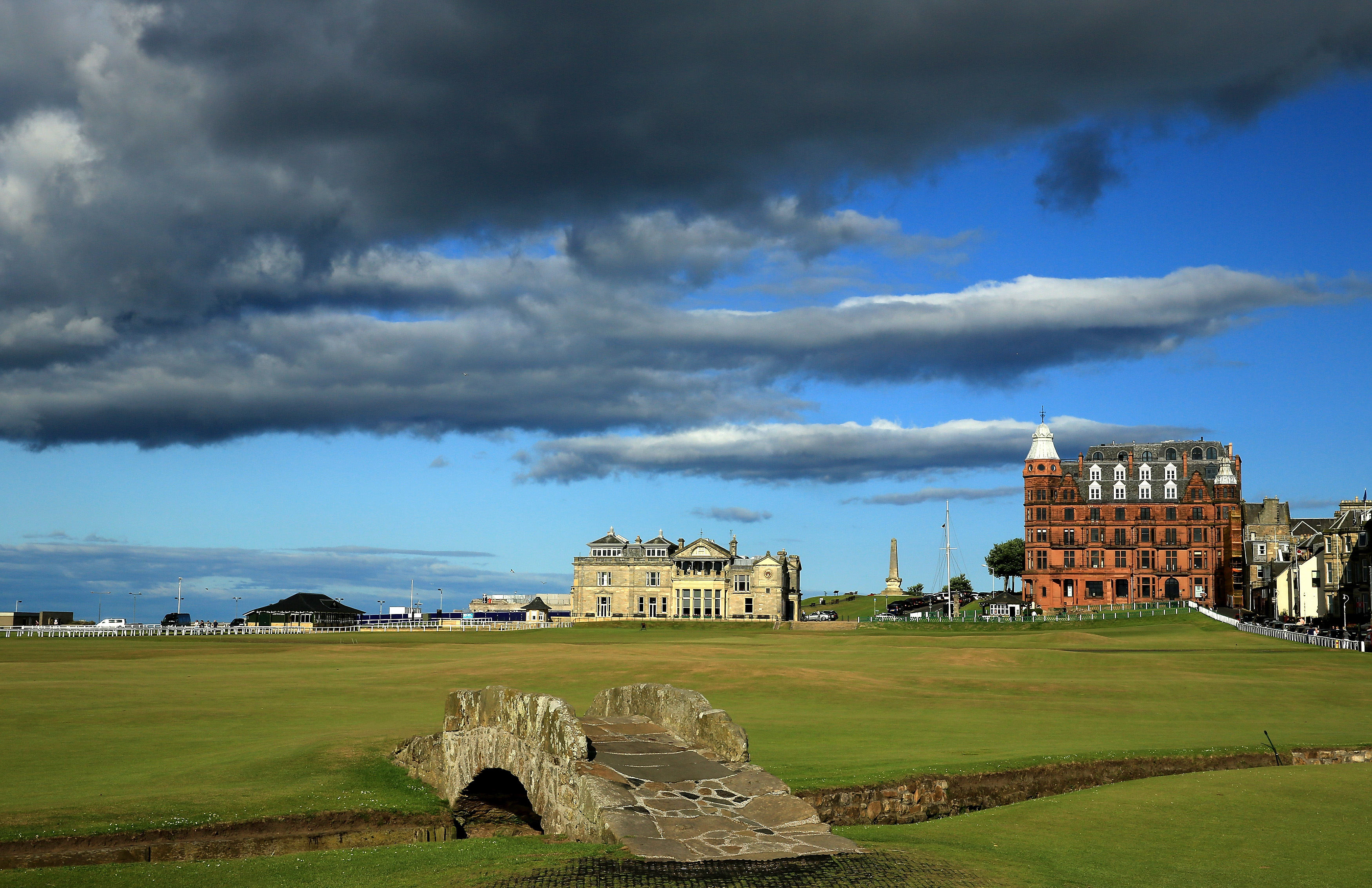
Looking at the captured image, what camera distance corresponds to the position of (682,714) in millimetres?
19547

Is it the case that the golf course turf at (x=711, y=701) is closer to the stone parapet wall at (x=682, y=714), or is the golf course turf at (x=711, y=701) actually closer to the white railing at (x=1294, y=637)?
the white railing at (x=1294, y=637)

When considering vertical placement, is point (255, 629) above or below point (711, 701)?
below

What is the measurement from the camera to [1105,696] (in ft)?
136

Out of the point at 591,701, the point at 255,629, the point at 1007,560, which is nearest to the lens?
the point at 591,701

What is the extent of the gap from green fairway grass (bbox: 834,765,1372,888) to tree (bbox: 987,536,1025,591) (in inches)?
6674

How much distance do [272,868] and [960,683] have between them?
36.3 m

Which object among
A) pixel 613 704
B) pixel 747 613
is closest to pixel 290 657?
pixel 613 704

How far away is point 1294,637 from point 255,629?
346ft

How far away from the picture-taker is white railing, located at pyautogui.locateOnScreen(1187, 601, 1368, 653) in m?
65.9

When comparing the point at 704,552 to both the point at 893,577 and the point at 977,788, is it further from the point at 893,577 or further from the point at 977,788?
the point at 977,788

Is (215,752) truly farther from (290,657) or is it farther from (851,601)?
(851,601)

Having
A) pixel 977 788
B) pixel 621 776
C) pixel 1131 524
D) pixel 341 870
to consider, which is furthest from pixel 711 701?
pixel 1131 524

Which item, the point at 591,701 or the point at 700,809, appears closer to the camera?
the point at 700,809

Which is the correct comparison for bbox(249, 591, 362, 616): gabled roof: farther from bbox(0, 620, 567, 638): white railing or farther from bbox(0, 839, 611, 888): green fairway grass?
bbox(0, 839, 611, 888): green fairway grass
